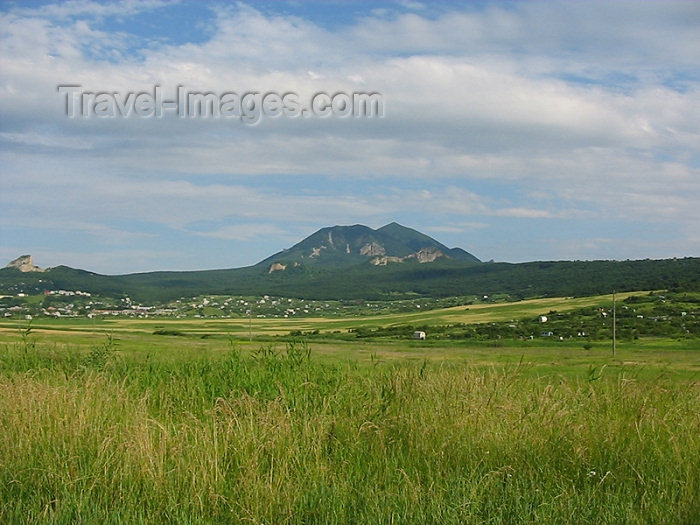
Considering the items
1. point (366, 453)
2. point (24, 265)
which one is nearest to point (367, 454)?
point (366, 453)

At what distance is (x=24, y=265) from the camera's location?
11594 cm

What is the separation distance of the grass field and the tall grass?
0.8 inches

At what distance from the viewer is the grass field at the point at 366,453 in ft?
20.8

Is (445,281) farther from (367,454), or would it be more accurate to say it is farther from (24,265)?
(367,454)

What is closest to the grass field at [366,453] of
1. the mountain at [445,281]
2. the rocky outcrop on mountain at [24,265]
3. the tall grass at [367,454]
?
the tall grass at [367,454]

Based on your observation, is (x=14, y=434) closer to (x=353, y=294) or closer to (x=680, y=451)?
(x=680, y=451)

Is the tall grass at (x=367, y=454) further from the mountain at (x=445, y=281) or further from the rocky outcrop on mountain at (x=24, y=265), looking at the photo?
the rocky outcrop on mountain at (x=24, y=265)

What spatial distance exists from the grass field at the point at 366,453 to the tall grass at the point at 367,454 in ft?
0.07

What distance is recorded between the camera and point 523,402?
902 centimetres

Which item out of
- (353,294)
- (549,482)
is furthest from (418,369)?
(353,294)

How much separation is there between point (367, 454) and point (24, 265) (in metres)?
120

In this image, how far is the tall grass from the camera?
6332 millimetres

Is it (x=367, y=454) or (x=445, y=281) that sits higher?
(x=445, y=281)

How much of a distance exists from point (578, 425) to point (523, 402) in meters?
1.07
